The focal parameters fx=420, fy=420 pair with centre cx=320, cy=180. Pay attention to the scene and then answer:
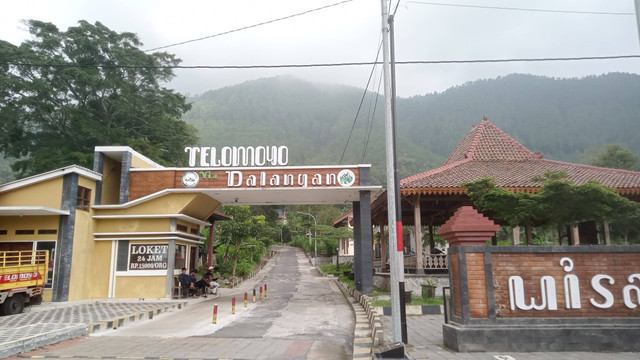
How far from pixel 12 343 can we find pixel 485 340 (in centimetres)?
927

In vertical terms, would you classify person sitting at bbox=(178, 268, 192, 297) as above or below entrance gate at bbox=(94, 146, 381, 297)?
below

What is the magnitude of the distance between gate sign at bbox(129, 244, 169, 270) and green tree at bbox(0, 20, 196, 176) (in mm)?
17616

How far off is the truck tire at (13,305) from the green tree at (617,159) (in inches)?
1972

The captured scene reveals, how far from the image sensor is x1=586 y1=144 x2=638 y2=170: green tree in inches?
1700

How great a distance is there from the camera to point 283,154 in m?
19.0

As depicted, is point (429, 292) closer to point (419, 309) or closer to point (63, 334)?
point (419, 309)

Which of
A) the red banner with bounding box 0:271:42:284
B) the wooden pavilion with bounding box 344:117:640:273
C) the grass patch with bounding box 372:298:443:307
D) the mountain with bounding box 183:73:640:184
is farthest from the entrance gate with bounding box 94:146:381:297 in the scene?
the mountain with bounding box 183:73:640:184

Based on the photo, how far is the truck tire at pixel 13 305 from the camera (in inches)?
511

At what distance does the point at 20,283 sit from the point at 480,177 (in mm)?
17121

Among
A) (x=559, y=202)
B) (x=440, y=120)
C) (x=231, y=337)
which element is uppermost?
(x=440, y=120)

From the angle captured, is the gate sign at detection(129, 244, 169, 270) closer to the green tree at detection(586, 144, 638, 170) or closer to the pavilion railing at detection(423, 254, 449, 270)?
the pavilion railing at detection(423, 254, 449, 270)

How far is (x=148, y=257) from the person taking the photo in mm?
17812

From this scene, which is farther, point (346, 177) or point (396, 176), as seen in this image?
point (346, 177)

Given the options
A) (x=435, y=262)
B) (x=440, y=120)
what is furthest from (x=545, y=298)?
(x=440, y=120)
